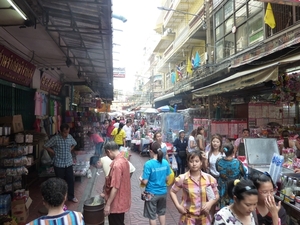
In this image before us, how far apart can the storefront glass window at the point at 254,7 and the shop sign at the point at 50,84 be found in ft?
27.4

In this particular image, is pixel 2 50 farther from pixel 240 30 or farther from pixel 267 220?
pixel 240 30

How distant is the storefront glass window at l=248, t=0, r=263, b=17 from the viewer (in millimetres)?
9932

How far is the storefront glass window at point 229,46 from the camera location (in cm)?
1252

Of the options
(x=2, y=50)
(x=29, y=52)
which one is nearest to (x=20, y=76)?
(x=29, y=52)

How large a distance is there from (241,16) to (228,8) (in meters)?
1.43

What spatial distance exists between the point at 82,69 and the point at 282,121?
23.3 feet

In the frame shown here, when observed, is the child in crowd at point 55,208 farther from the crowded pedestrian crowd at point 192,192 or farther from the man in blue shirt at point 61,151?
the man in blue shirt at point 61,151

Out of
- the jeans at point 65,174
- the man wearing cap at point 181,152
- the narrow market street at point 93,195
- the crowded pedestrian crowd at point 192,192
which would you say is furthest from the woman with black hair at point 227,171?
the man wearing cap at point 181,152

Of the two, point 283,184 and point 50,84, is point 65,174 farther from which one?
point 50,84

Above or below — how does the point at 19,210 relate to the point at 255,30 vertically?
below

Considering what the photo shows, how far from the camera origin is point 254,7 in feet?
34.0

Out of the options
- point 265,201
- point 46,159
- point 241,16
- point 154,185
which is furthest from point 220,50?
point 265,201

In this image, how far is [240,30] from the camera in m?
11.7

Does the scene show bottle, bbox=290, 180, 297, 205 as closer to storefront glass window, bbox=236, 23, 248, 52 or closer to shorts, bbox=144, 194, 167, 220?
shorts, bbox=144, 194, 167, 220
